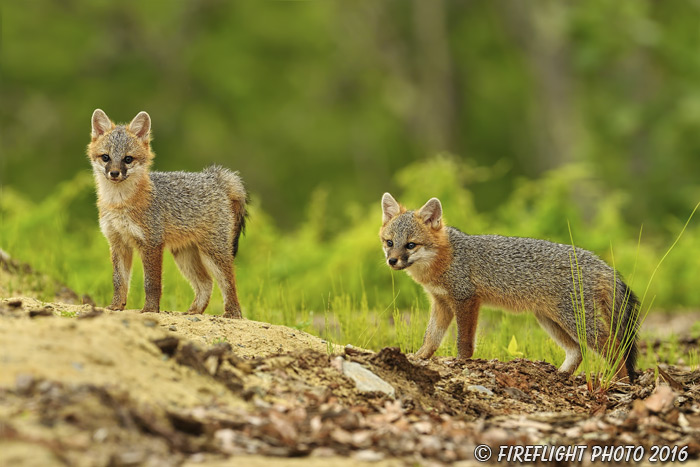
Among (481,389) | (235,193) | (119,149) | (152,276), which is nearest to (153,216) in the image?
(152,276)

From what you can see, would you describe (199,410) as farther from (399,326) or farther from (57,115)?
(57,115)

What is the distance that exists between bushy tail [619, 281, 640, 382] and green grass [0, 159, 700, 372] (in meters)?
0.71

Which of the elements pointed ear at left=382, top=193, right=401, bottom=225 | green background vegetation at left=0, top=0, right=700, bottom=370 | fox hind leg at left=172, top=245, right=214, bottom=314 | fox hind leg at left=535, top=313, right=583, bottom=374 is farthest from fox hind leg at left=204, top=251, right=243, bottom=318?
green background vegetation at left=0, top=0, right=700, bottom=370

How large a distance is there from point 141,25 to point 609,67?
15855 mm

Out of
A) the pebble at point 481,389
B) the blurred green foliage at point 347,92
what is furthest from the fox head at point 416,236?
the blurred green foliage at point 347,92

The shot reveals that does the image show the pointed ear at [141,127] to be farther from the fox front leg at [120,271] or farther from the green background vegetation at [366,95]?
the green background vegetation at [366,95]

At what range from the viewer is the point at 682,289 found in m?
16.0

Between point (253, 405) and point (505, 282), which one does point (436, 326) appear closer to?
point (505, 282)

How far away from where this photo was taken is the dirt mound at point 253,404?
462cm

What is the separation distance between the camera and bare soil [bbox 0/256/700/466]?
181 inches

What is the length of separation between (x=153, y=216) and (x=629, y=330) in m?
4.40

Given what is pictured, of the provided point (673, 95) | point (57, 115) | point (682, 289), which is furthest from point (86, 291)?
point (57, 115)

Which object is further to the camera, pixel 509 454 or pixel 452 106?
pixel 452 106

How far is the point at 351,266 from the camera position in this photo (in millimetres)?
13719
